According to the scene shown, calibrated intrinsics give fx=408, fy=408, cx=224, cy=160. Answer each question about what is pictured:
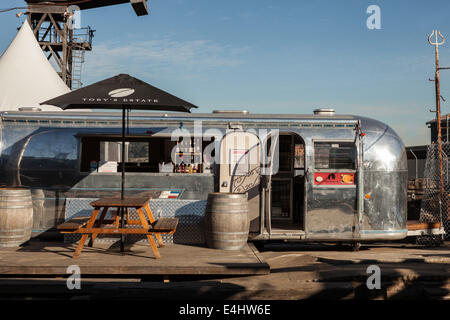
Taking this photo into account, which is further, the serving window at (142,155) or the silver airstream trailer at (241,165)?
the serving window at (142,155)

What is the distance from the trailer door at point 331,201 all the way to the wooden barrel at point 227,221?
1.66 m

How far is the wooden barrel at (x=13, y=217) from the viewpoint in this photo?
6.44 m

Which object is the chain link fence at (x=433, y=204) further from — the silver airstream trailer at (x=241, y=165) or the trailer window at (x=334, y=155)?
the trailer window at (x=334, y=155)

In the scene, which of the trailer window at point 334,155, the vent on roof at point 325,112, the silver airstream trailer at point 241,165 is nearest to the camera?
the silver airstream trailer at point 241,165

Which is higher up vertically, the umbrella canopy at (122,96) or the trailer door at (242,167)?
the umbrella canopy at (122,96)

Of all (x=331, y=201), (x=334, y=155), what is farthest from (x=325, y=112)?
(x=331, y=201)

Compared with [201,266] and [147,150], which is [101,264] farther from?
[147,150]

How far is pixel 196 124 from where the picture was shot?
25.3 ft

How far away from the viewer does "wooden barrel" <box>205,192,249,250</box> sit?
647 cm

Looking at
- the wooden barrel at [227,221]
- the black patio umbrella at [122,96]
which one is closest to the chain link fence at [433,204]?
the wooden barrel at [227,221]

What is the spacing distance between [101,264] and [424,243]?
24.0 feet

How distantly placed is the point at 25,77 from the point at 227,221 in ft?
32.6
